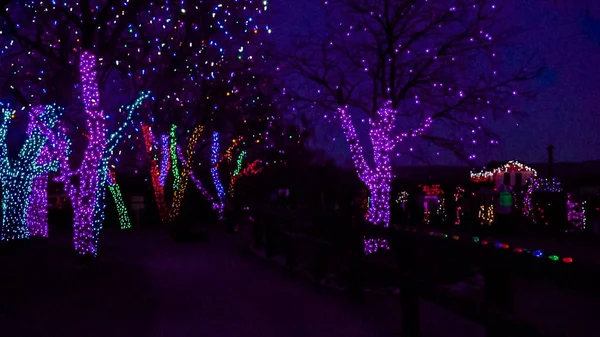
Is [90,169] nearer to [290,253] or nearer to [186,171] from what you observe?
[290,253]

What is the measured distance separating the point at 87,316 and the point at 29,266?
6.60m

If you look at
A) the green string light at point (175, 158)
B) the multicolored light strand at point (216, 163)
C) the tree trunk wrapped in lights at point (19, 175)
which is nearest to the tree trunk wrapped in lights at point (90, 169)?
the tree trunk wrapped in lights at point (19, 175)

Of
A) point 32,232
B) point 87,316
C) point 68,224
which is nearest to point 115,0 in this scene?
point 87,316

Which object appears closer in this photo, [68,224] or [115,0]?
[115,0]

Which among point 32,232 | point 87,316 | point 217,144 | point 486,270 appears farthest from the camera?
point 217,144

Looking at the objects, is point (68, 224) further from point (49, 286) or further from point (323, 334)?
point (323, 334)

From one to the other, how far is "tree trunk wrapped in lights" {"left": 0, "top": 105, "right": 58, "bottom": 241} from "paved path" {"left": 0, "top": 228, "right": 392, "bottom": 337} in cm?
487

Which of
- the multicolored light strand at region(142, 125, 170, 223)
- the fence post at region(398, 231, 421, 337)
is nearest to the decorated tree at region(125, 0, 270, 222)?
the multicolored light strand at region(142, 125, 170, 223)

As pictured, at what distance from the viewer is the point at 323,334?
7223 mm

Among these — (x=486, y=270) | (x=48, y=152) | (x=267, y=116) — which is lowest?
(x=486, y=270)

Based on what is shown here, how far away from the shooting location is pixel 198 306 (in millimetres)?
9055

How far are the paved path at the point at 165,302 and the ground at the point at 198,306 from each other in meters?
0.01

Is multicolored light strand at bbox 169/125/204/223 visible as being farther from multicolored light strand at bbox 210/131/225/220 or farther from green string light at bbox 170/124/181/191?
multicolored light strand at bbox 210/131/225/220

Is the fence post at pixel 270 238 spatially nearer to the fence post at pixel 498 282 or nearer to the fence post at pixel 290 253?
the fence post at pixel 290 253
